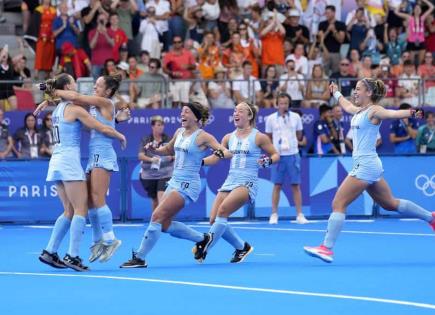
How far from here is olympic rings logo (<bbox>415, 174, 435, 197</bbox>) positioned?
2316cm

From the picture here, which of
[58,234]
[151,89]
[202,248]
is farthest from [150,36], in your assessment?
[58,234]

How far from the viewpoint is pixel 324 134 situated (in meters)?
24.2

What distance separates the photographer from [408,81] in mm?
25625

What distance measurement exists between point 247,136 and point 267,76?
9.96m

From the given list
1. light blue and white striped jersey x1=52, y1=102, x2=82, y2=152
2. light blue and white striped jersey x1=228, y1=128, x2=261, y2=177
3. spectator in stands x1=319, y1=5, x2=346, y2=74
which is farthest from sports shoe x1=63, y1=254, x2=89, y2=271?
spectator in stands x1=319, y1=5, x2=346, y2=74

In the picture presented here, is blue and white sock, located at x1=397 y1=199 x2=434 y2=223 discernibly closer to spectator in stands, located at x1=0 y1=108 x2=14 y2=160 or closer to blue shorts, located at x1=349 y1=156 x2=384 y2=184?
blue shorts, located at x1=349 y1=156 x2=384 y2=184

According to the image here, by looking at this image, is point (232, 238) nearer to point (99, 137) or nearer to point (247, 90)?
point (99, 137)

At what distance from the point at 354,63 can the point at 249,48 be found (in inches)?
94.3

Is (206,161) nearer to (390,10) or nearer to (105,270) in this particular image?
(105,270)

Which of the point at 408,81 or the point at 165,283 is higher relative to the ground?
the point at 408,81

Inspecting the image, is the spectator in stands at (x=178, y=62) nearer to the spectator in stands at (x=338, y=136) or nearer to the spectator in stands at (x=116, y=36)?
the spectator in stands at (x=116, y=36)

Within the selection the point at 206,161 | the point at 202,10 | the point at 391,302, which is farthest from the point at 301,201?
the point at 391,302

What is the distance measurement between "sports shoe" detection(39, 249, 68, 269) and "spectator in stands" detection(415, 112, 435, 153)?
38.9 feet

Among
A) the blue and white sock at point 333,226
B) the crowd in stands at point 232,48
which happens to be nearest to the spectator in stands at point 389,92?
the crowd in stands at point 232,48
